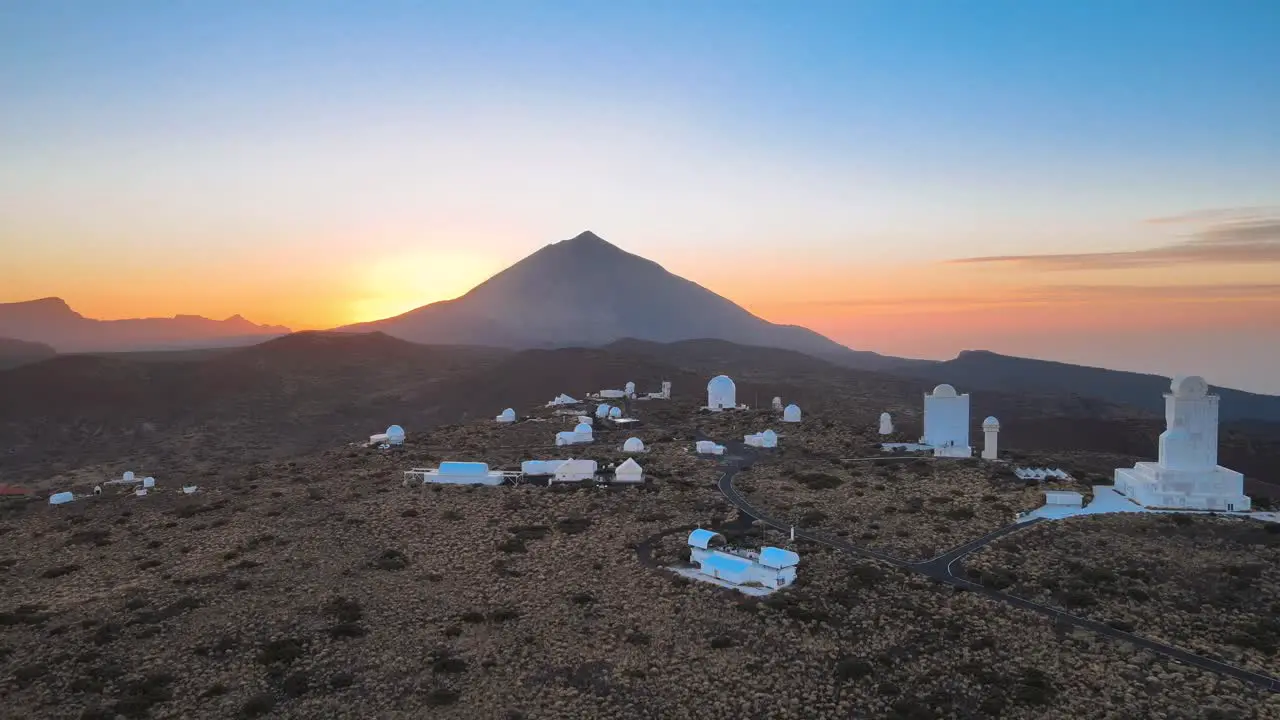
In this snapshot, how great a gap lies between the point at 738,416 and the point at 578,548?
82.9ft

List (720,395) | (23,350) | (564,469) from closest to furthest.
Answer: (564,469)
(720,395)
(23,350)

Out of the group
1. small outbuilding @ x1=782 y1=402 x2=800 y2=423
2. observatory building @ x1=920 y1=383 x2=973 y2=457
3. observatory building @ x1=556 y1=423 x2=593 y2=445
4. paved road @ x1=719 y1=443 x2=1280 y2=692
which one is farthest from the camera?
small outbuilding @ x1=782 y1=402 x2=800 y2=423

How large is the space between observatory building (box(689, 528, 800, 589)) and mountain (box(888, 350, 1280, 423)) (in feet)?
330

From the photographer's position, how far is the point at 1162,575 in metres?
21.5

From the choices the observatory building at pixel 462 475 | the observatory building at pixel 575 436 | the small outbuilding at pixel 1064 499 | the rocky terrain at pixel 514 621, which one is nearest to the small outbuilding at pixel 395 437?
the observatory building at pixel 575 436

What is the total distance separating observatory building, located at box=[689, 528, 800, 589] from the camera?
21.3 metres

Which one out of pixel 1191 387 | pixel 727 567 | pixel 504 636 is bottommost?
pixel 504 636

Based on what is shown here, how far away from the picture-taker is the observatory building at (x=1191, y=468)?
1074 inches

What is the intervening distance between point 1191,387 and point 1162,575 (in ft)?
33.7

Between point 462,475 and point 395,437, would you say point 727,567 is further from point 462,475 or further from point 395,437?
point 395,437

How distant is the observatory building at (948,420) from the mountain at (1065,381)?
81176 millimetres

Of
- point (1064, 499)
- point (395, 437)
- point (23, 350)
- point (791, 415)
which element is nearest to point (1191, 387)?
point (1064, 499)

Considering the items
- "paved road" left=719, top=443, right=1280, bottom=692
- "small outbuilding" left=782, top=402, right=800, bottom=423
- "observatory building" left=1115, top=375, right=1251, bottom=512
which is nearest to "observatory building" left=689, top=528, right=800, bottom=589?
"paved road" left=719, top=443, right=1280, bottom=692

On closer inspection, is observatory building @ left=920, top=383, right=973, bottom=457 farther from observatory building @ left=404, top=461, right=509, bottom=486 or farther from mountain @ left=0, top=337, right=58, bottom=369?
mountain @ left=0, top=337, right=58, bottom=369
